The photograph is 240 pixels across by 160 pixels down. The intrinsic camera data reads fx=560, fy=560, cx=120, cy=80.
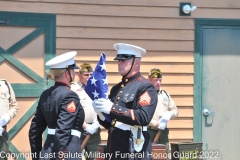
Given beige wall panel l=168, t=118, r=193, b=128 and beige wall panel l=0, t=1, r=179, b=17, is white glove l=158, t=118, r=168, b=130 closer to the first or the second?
beige wall panel l=168, t=118, r=193, b=128

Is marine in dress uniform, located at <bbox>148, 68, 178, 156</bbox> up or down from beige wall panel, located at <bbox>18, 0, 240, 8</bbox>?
down

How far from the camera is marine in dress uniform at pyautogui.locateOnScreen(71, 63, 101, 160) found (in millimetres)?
7656

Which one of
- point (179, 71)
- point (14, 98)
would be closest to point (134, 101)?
point (14, 98)

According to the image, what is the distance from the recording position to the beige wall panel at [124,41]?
8125mm

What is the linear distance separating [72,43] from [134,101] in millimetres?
3224

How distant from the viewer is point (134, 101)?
16.8ft

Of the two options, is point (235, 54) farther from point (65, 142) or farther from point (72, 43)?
point (65, 142)

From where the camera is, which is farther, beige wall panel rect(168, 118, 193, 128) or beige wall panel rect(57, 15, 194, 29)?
beige wall panel rect(168, 118, 193, 128)

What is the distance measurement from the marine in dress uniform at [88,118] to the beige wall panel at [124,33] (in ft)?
1.76

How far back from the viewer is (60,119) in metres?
4.99

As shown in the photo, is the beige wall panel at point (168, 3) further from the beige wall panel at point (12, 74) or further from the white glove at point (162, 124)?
the white glove at point (162, 124)

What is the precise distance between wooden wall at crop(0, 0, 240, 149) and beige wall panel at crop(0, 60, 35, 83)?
635mm

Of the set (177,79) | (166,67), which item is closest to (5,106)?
(166,67)

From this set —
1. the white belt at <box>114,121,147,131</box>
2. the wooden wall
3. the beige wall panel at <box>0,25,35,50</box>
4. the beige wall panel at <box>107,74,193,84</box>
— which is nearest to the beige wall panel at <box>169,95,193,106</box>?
the wooden wall
